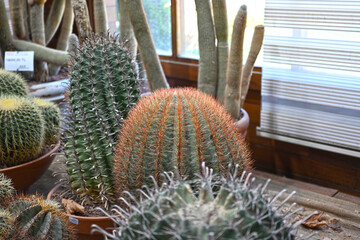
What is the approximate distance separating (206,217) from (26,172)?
0.84m

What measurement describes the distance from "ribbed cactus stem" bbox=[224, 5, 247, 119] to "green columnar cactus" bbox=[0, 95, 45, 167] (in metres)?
0.58

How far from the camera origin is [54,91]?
173 cm

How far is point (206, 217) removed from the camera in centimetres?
47

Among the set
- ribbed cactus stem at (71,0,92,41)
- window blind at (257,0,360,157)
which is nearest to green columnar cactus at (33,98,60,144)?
ribbed cactus stem at (71,0,92,41)

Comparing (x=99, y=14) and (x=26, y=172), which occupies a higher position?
(x=99, y=14)

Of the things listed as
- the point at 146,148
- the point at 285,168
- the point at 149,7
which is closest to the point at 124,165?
the point at 146,148

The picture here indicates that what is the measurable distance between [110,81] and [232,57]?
0.47 metres

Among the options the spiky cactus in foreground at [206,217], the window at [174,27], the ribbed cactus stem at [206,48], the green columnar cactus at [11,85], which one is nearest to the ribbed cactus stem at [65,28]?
the window at [174,27]

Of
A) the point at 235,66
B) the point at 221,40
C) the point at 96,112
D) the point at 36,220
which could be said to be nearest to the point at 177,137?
the point at 96,112

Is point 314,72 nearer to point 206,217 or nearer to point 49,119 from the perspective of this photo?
point 49,119

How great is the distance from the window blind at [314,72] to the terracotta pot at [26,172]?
2.91ft

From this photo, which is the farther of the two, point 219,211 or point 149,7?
point 149,7

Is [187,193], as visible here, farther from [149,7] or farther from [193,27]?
[149,7]

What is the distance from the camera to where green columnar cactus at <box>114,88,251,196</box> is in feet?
2.48
